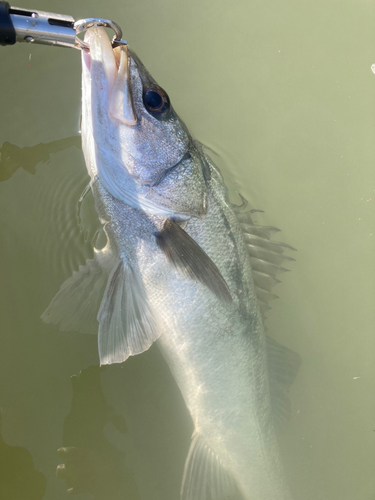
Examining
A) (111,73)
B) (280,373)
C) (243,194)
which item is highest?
(111,73)

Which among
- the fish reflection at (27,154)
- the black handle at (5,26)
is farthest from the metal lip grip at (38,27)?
the fish reflection at (27,154)

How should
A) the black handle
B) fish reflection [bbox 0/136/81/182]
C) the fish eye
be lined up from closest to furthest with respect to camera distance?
the black handle < the fish eye < fish reflection [bbox 0/136/81/182]

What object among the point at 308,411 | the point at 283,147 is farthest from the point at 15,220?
the point at 308,411

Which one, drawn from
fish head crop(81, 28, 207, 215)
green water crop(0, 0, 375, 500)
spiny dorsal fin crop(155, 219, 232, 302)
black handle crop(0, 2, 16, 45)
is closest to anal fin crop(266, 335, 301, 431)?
green water crop(0, 0, 375, 500)

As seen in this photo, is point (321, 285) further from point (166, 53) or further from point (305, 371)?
point (166, 53)

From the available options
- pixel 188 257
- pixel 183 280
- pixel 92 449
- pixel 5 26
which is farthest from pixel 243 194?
pixel 92 449

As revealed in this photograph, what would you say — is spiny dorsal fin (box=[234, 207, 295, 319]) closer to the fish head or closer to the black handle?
the fish head

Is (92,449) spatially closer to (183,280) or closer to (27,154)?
(183,280)
